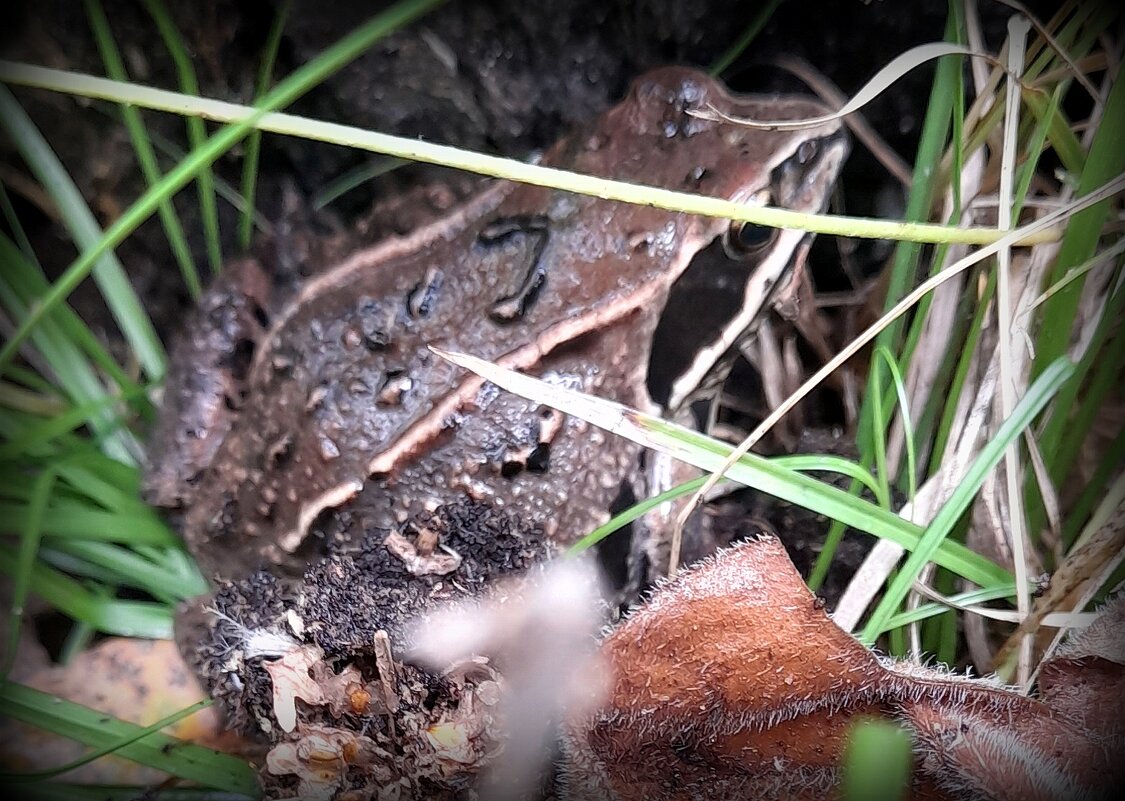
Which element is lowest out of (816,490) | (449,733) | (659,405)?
(449,733)

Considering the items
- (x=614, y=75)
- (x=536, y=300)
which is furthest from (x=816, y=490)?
(x=614, y=75)

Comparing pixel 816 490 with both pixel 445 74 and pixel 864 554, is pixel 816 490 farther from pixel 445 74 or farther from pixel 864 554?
pixel 445 74

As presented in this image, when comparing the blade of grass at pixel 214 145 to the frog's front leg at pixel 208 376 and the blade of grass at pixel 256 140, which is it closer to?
the blade of grass at pixel 256 140

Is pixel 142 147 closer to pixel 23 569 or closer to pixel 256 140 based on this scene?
pixel 256 140

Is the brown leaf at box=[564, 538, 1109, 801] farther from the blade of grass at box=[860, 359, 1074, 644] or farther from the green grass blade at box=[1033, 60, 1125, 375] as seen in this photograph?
the green grass blade at box=[1033, 60, 1125, 375]

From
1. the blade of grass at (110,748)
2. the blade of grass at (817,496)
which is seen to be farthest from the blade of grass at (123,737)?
the blade of grass at (817,496)

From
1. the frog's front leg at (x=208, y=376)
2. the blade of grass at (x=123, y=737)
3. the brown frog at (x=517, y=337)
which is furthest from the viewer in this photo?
the frog's front leg at (x=208, y=376)

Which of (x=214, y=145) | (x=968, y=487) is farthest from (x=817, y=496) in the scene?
(x=214, y=145)
